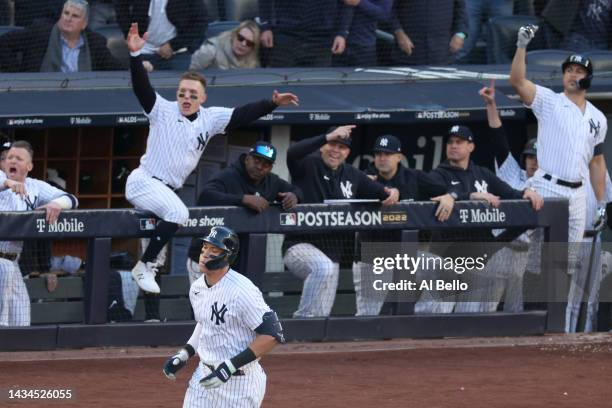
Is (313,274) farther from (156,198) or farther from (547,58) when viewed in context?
(547,58)

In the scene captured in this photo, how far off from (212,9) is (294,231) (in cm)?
306

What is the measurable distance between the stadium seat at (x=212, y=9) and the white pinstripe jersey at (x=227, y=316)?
581 cm

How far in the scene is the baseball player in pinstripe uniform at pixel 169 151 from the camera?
952cm

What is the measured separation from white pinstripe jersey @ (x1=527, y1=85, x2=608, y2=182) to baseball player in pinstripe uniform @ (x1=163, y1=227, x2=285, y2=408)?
429 centimetres

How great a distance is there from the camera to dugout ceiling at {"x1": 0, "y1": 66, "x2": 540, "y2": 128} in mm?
10453

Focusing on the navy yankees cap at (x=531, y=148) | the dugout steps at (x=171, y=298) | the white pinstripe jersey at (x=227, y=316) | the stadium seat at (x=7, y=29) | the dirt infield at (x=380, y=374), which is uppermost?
the stadium seat at (x=7, y=29)

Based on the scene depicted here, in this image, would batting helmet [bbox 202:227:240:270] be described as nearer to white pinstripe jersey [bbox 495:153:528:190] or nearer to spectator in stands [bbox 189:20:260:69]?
white pinstripe jersey [bbox 495:153:528:190]

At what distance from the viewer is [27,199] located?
31.7 feet

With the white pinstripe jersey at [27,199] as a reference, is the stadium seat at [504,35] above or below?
above

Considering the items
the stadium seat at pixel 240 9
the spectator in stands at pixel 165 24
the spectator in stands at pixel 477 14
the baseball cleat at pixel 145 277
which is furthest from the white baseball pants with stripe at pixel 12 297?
the spectator in stands at pixel 477 14

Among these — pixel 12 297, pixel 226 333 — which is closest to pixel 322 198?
pixel 12 297

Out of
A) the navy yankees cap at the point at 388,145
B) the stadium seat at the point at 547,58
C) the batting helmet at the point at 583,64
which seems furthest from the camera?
the stadium seat at the point at 547,58

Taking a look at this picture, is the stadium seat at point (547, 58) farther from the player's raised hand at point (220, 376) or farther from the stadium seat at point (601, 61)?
the player's raised hand at point (220, 376)

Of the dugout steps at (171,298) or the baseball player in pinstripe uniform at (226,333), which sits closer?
the baseball player in pinstripe uniform at (226,333)
